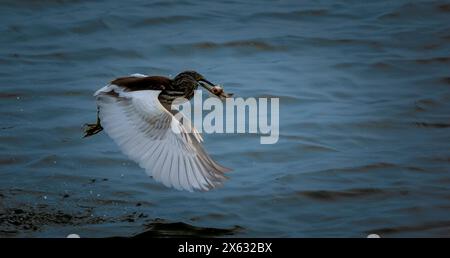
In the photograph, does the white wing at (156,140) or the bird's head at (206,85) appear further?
the bird's head at (206,85)

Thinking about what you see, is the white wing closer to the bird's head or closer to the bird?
the bird

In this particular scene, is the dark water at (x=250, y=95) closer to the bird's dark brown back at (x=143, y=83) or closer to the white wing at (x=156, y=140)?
the white wing at (x=156, y=140)

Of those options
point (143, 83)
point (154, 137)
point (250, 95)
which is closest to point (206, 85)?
point (143, 83)

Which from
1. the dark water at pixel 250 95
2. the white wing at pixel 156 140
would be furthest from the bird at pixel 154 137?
the dark water at pixel 250 95

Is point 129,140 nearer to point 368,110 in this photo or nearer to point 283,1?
point 368,110

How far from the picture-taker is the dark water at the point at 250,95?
6.80m

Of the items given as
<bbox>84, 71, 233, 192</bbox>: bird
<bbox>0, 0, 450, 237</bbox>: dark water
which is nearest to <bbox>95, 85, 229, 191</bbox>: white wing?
<bbox>84, 71, 233, 192</bbox>: bird

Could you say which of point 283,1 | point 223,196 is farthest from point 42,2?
point 223,196

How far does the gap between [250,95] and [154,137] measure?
10.3ft

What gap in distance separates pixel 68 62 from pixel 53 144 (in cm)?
220

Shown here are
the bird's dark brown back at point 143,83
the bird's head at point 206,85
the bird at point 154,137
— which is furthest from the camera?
the bird's head at point 206,85

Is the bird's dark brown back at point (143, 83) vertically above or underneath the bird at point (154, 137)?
above

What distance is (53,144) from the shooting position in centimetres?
822

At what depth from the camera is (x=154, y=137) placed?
6520 mm
